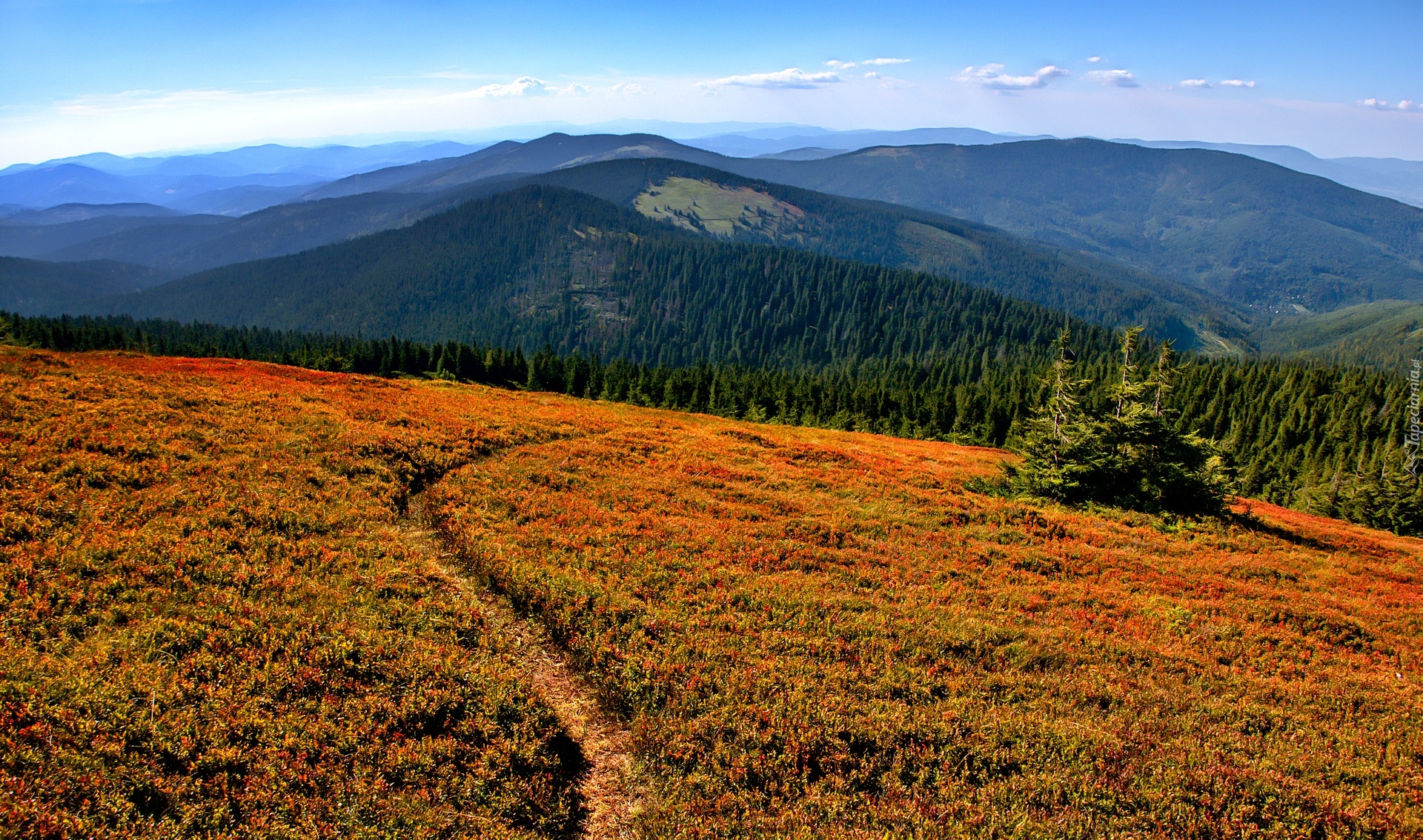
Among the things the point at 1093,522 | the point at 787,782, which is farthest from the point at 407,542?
the point at 1093,522

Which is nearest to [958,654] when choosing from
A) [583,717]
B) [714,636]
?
[714,636]

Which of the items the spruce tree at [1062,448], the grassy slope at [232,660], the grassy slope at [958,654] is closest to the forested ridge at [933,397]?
the spruce tree at [1062,448]

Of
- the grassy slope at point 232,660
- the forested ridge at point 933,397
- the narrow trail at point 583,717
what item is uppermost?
the grassy slope at point 232,660

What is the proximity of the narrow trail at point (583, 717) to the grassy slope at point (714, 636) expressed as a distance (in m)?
0.50

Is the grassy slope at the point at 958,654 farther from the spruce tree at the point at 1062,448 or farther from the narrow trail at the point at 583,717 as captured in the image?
the spruce tree at the point at 1062,448

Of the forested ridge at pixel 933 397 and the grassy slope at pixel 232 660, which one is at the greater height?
the grassy slope at pixel 232 660

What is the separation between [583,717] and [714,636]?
4.17 metres

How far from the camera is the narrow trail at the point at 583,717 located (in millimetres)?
11320

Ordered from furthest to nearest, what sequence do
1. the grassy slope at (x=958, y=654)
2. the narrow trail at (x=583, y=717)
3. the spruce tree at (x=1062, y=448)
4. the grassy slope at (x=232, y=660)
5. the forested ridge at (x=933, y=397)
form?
the forested ridge at (x=933, y=397) < the spruce tree at (x=1062, y=448) < the grassy slope at (x=958, y=654) < the narrow trail at (x=583, y=717) < the grassy slope at (x=232, y=660)

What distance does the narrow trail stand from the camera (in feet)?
37.1

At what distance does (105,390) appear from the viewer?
91.6 ft

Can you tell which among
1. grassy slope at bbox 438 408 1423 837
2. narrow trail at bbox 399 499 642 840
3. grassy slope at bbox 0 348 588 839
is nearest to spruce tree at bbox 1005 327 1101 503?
grassy slope at bbox 438 408 1423 837

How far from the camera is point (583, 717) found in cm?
1363

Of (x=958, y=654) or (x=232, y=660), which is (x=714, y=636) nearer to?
(x=958, y=654)
